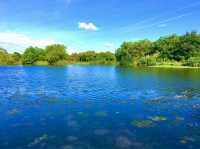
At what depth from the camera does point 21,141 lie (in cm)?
1134

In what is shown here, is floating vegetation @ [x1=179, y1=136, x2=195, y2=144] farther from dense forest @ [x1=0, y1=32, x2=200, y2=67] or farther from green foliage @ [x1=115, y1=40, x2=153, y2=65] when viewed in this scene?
green foliage @ [x1=115, y1=40, x2=153, y2=65]

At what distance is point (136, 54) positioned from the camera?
410 ft

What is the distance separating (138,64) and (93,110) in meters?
95.5

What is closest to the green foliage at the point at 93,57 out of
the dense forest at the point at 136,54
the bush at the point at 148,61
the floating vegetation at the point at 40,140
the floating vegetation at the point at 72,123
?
the dense forest at the point at 136,54

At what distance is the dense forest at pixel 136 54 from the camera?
3915 inches

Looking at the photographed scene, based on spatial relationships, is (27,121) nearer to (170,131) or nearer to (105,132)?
(105,132)

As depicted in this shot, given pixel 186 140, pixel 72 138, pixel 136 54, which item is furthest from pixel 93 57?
pixel 186 140

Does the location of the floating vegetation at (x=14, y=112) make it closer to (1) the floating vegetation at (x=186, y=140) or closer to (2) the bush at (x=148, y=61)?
(1) the floating vegetation at (x=186, y=140)

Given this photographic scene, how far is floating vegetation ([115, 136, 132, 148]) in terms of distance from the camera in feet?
35.8

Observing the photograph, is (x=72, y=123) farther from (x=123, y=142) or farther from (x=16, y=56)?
(x=16, y=56)

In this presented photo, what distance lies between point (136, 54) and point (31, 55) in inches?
2717

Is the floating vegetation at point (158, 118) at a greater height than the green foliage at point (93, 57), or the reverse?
the green foliage at point (93, 57)

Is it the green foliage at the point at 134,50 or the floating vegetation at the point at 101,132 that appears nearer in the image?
the floating vegetation at the point at 101,132

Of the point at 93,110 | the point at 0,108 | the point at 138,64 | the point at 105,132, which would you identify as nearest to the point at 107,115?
the point at 93,110
